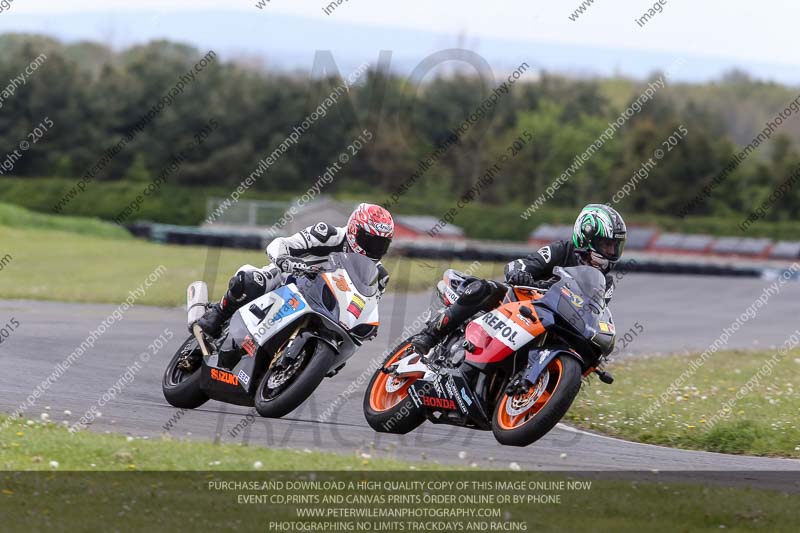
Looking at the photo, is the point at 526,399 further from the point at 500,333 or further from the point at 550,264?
the point at 550,264

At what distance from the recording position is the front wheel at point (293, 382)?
946 cm

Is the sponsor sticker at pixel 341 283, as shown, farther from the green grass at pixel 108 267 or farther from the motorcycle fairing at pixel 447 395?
the green grass at pixel 108 267

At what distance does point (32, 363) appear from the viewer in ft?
42.6

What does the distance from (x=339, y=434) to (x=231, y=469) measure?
6.81 ft

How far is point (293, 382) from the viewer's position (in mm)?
9594

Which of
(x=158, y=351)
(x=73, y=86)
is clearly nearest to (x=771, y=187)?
(x=73, y=86)

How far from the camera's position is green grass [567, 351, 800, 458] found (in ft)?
35.8

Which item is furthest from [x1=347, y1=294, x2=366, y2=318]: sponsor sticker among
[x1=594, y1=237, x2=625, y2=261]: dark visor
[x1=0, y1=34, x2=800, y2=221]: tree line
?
[x1=0, y1=34, x2=800, y2=221]: tree line

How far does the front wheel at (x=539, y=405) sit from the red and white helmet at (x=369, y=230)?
6.15 ft

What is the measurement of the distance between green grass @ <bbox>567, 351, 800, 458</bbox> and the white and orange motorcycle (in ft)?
9.84

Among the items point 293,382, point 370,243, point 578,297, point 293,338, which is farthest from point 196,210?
point 578,297

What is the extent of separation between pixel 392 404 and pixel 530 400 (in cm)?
148

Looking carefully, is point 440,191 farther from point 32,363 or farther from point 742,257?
point 32,363
